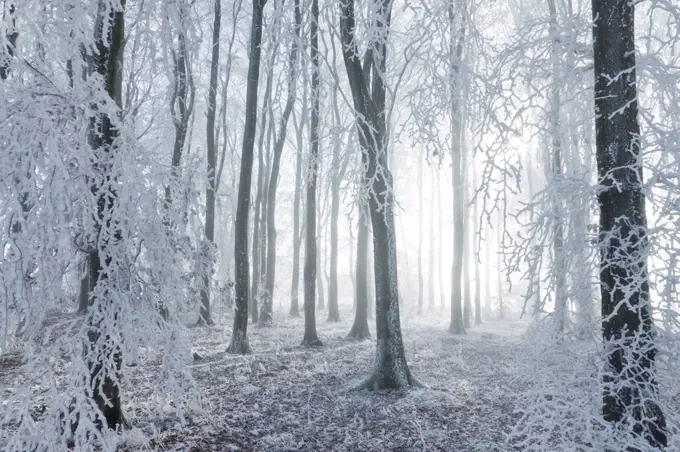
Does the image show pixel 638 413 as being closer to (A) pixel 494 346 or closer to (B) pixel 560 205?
(B) pixel 560 205

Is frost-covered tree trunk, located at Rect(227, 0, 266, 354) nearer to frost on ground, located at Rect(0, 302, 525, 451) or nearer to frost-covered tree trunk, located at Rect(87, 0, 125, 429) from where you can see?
frost on ground, located at Rect(0, 302, 525, 451)

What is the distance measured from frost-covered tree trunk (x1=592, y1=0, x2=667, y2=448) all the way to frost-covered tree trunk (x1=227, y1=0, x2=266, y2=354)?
7.26 m

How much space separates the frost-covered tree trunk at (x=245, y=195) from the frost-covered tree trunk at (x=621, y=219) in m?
7.26

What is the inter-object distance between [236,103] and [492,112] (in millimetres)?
17467

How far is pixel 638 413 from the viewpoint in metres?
4.21

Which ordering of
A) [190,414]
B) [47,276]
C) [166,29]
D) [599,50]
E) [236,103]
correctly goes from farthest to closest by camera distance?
[236,103]
[190,414]
[166,29]
[599,50]
[47,276]

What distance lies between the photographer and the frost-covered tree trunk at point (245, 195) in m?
10.1

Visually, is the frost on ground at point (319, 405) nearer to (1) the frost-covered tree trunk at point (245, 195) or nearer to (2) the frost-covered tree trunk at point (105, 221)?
(2) the frost-covered tree trunk at point (105, 221)

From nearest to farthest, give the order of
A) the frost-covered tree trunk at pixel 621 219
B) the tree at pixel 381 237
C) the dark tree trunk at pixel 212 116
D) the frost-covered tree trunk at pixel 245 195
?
the frost-covered tree trunk at pixel 621 219 < the tree at pixel 381 237 < the frost-covered tree trunk at pixel 245 195 < the dark tree trunk at pixel 212 116

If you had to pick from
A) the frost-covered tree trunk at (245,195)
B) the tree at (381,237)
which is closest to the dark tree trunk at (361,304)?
the frost-covered tree trunk at (245,195)

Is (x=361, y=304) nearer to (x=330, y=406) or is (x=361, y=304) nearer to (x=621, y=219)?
(x=330, y=406)

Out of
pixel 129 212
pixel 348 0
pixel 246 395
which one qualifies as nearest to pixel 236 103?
pixel 348 0

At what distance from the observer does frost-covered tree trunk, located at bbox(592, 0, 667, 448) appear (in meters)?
4.12

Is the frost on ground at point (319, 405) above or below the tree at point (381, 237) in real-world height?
below
